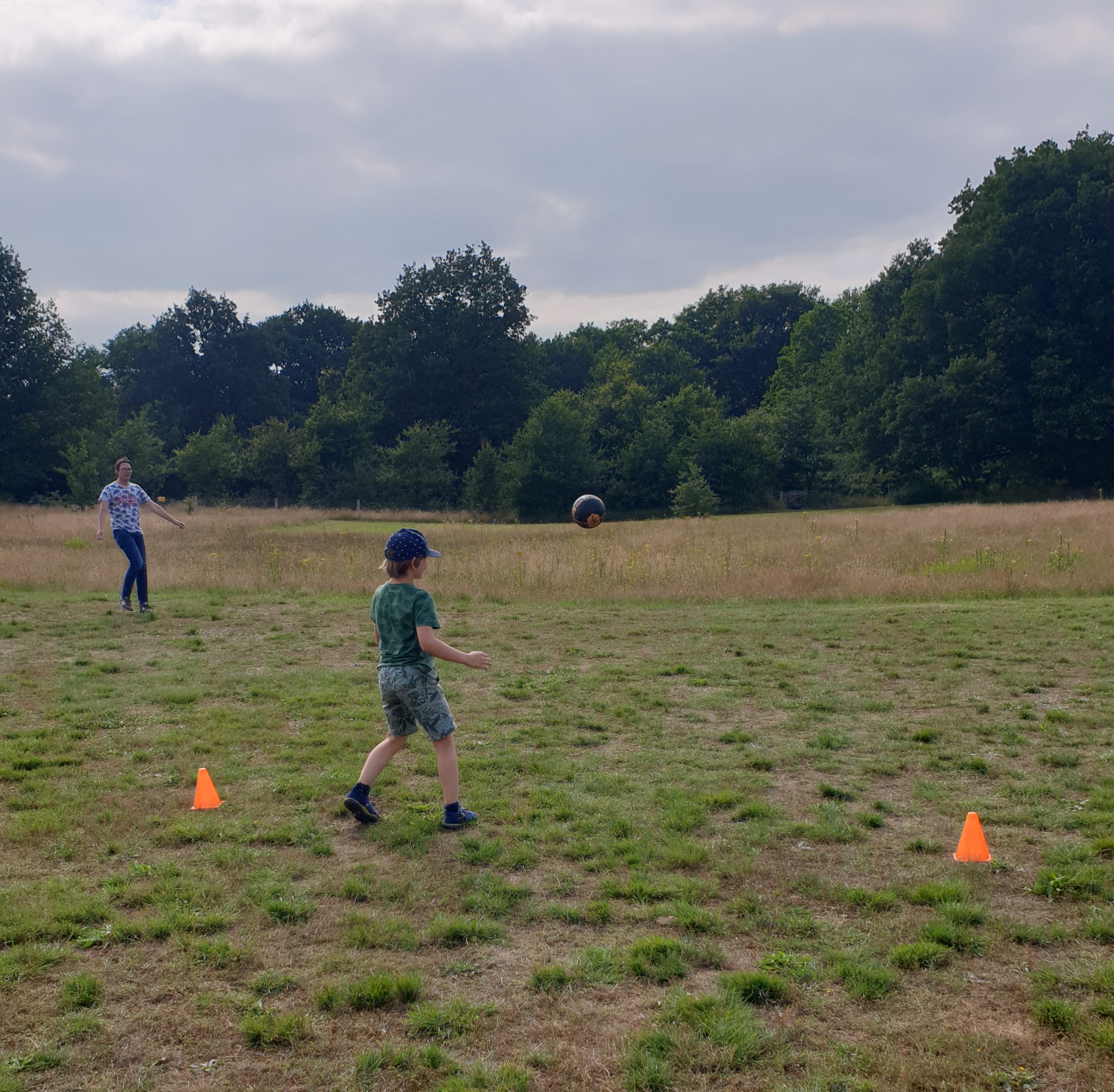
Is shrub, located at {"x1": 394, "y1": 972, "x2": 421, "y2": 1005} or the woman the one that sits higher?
the woman

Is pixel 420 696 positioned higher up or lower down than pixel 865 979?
higher up

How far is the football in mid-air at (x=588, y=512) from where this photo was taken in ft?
45.6

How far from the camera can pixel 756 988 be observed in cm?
376

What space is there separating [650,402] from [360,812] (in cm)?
5782

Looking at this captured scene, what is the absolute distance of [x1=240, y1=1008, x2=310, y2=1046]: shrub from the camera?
3.45 meters

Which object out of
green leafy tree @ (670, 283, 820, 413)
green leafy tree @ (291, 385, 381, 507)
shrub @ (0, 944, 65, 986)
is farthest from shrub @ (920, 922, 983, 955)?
green leafy tree @ (670, 283, 820, 413)

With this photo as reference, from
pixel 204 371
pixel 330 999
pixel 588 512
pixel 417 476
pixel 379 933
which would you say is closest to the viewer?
pixel 330 999

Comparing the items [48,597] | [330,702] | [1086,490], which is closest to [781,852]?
[330,702]

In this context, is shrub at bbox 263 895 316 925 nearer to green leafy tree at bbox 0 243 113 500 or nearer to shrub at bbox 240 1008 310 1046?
shrub at bbox 240 1008 310 1046

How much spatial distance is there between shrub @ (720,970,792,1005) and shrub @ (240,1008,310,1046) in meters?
1.57

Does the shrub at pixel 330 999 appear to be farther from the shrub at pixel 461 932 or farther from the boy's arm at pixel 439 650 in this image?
the boy's arm at pixel 439 650

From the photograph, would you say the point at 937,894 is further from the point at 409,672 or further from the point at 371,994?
the point at 409,672

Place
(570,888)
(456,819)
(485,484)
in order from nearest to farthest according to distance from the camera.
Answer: (570,888)
(456,819)
(485,484)

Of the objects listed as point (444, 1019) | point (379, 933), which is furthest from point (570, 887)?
point (444, 1019)
